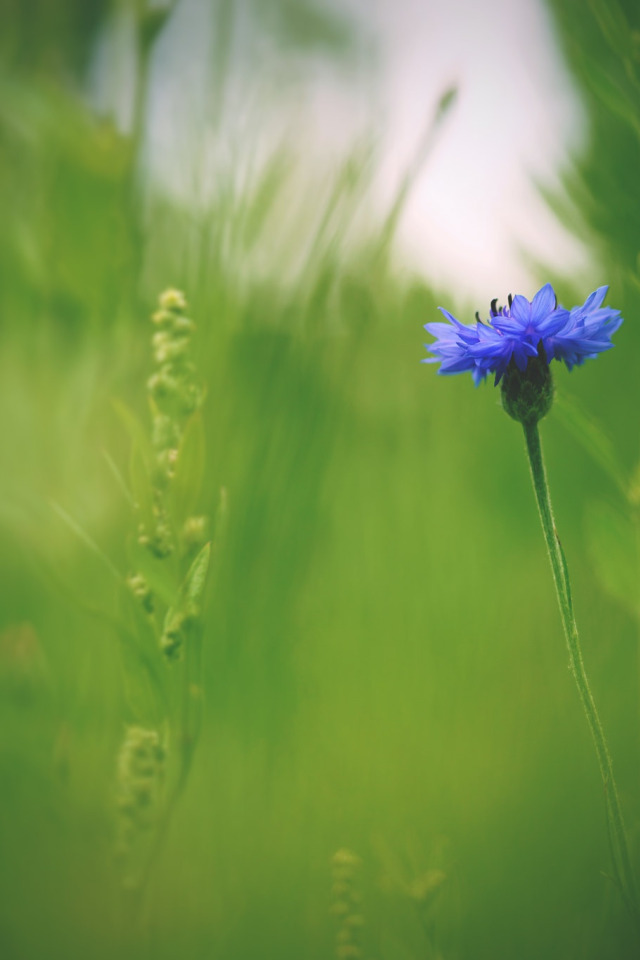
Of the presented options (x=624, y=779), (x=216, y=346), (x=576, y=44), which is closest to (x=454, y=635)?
(x=624, y=779)

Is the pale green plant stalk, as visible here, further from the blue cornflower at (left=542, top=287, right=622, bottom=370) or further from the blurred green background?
the blue cornflower at (left=542, top=287, right=622, bottom=370)

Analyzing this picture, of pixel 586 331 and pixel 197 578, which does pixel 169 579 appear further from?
pixel 586 331

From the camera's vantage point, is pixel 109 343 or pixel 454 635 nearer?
pixel 109 343

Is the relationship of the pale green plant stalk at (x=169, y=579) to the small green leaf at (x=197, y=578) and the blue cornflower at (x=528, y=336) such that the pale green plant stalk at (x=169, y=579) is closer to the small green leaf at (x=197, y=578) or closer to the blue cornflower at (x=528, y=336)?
the small green leaf at (x=197, y=578)

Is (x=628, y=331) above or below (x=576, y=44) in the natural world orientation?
below

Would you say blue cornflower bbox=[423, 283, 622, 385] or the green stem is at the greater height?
blue cornflower bbox=[423, 283, 622, 385]

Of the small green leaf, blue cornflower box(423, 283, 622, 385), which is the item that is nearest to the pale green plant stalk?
the small green leaf

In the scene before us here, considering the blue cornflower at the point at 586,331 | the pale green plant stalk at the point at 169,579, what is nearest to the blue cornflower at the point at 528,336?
the blue cornflower at the point at 586,331

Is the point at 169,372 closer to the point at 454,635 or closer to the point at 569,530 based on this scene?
the point at 454,635
